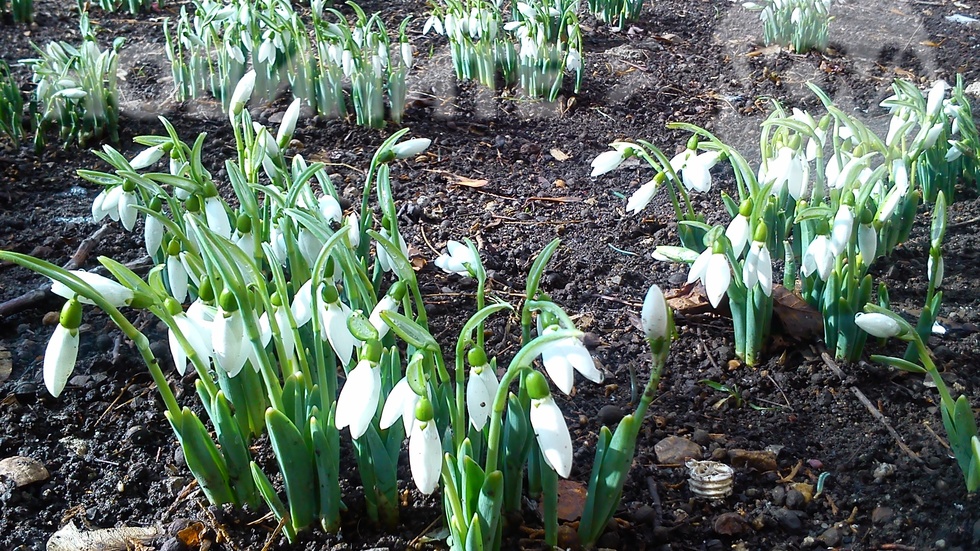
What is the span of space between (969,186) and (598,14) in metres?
2.90

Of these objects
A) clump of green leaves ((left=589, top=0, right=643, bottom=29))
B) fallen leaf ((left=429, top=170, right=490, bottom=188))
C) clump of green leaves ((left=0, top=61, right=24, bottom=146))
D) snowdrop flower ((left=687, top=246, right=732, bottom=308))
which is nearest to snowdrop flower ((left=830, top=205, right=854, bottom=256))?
snowdrop flower ((left=687, top=246, right=732, bottom=308))

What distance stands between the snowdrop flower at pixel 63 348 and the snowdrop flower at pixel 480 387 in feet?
1.80

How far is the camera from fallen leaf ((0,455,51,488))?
1618 mm

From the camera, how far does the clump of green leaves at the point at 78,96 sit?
10.1 feet

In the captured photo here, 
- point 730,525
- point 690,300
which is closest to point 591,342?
point 690,300

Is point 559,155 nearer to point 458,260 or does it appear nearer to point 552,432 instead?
point 458,260

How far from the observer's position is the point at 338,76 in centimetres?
337

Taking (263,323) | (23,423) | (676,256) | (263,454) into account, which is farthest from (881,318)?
(23,423)

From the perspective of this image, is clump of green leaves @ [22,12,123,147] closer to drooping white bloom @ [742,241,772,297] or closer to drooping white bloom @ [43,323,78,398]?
drooping white bloom @ [43,323,78,398]

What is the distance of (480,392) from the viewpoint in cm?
110

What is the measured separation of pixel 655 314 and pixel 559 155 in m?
2.41

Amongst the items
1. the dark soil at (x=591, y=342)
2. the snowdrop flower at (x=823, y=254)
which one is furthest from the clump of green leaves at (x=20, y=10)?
the snowdrop flower at (x=823, y=254)

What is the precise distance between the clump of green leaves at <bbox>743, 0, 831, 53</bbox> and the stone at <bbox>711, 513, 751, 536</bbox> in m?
3.78

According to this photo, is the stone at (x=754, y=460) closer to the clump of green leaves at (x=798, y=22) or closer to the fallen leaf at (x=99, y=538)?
the fallen leaf at (x=99, y=538)
